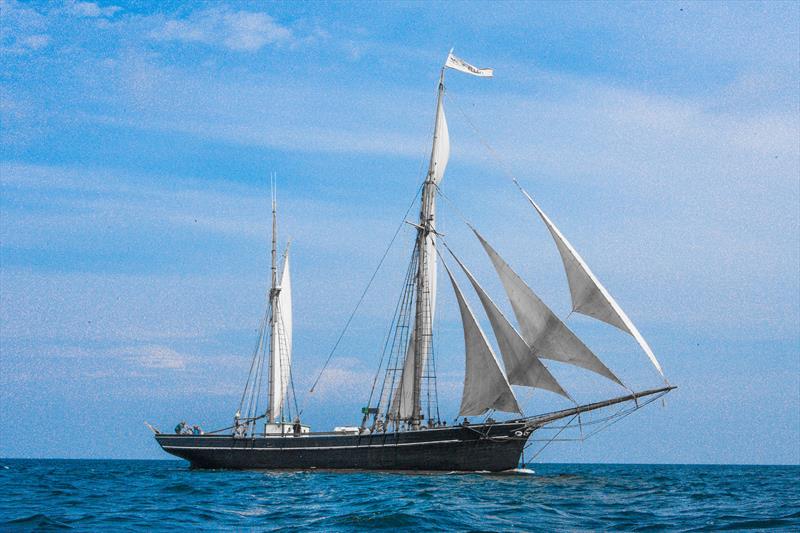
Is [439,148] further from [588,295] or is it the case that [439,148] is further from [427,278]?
[588,295]

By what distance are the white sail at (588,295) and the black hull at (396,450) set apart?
389 inches

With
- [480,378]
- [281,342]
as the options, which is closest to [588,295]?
[480,378]

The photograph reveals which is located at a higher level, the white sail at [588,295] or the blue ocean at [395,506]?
the white sail at [588,295]

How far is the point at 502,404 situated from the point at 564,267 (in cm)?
888

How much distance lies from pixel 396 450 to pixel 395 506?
23069 millimetres

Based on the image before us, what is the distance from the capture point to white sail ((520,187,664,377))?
43812 millimetres

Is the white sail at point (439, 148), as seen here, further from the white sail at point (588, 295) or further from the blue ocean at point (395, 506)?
the blue ocean at point (395, 506)

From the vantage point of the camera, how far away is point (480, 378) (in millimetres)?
51125

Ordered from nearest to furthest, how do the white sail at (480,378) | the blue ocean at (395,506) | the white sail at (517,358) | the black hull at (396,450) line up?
the blue ocean at (395,506) < the white sail at (517,358) < the white sail at (480,378) < the black hull at (396,450)

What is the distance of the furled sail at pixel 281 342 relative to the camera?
67688mm

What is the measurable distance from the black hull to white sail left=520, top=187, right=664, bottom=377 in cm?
988

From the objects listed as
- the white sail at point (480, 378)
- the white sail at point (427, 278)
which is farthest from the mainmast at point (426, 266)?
the white sail at point (480, 378)

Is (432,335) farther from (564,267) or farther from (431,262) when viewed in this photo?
(564,267)

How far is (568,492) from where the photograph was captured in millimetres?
41250
